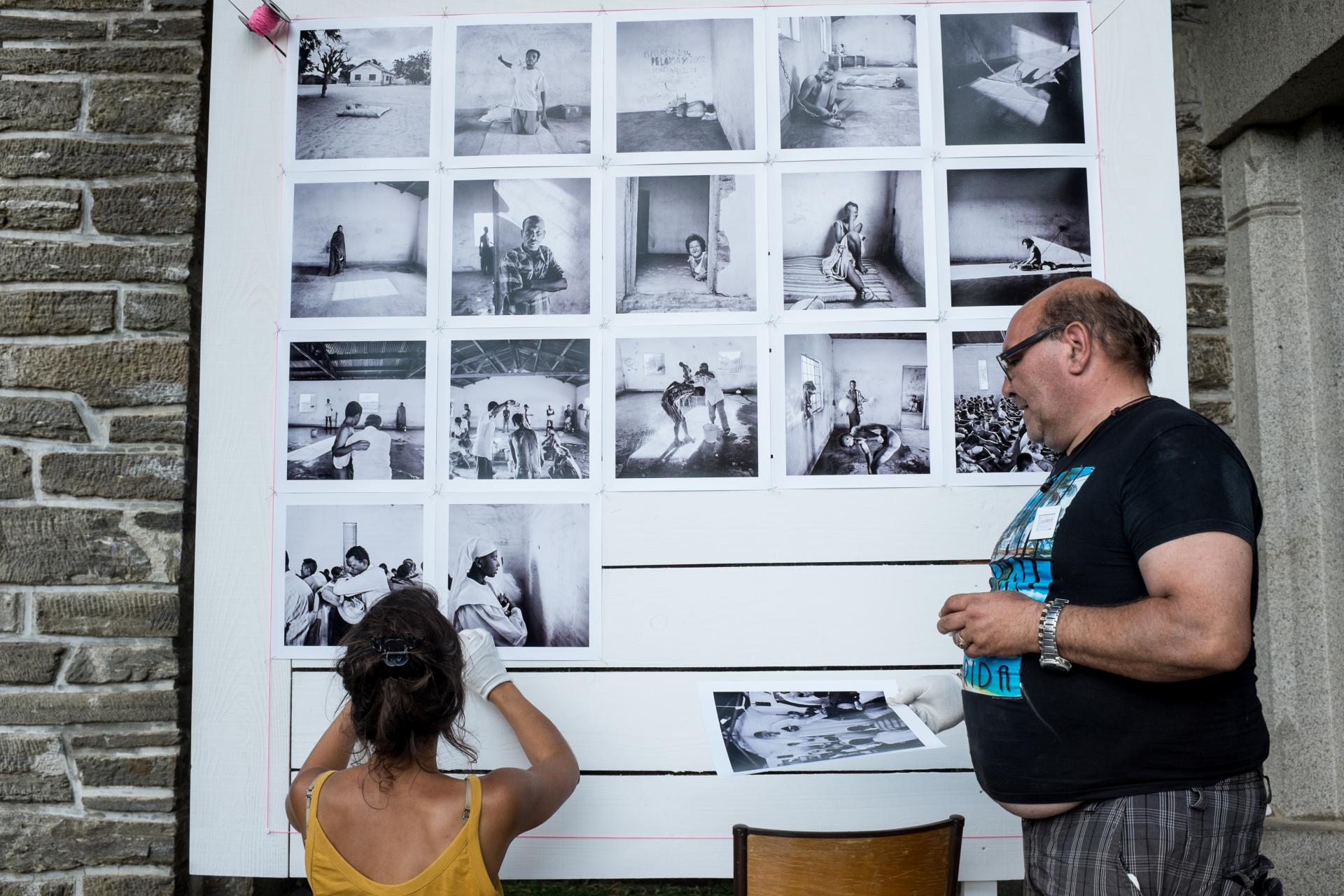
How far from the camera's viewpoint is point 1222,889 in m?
1.31

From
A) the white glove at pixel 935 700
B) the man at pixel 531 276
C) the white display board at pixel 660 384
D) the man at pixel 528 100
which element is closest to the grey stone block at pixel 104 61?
the white display board at pixel 660 384

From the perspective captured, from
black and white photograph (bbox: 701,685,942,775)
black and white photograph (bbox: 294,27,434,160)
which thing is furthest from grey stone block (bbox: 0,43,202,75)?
black and white photograph (bbox: 701,685,942,775)

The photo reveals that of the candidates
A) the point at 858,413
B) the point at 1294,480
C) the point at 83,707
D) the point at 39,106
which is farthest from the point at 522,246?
the point at 1294,480

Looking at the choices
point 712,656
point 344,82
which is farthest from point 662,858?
point 344,82

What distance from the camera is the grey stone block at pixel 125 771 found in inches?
79.0

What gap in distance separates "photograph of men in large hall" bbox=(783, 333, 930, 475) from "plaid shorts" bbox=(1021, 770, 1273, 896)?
2.72 ft

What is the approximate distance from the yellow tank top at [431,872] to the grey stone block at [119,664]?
2.57 ft

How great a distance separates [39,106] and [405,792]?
1.78 metres

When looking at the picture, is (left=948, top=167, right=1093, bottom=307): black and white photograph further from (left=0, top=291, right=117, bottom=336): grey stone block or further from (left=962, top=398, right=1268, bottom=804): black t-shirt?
(left=0, top=291, right=117, bottom=336): grey stone block

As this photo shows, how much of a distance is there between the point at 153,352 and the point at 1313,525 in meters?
2.60

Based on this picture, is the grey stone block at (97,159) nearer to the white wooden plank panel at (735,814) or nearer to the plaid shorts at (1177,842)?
the white wooden plank panel at (735,814)

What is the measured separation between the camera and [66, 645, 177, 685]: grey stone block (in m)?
2.01

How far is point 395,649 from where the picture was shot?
4.79ft

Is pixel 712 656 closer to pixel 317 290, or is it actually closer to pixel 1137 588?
pixel 1137 588
